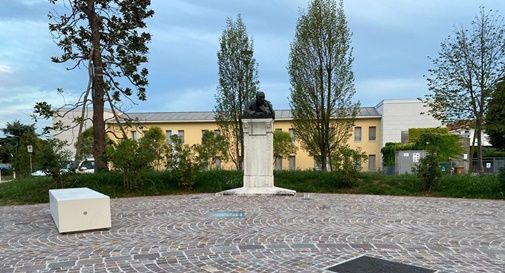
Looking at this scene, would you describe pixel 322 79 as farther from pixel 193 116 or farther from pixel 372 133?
pixel 193 116

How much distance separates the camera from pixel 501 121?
59.8 feet

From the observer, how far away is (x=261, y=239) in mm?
6148

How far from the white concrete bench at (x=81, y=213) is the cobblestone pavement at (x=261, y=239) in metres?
0.19

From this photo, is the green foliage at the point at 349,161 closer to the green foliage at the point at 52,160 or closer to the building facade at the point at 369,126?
the green foliage at the point at 52,160

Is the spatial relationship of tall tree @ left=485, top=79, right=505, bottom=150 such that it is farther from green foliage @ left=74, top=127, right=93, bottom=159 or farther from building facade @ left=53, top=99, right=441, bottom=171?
building facade @ left=53, top=99, right=441, bottom=171

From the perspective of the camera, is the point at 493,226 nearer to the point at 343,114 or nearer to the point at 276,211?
the point at 276,211

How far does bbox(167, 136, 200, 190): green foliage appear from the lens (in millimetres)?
13750

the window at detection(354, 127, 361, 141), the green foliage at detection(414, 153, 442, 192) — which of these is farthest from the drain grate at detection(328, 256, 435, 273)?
the window at detection(354, 127, 361, 141)

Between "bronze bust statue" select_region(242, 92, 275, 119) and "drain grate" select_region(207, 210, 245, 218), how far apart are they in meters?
4.41

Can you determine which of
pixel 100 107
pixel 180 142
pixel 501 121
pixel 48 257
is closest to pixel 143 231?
pixel 48 257

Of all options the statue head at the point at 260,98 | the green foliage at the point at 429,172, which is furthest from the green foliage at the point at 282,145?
the statue head at the point at 260,98

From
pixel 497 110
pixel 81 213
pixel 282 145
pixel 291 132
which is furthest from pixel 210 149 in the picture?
pixel 291 132

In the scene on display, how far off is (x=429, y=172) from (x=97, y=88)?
11.9 meters

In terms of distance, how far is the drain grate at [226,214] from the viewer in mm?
8328
